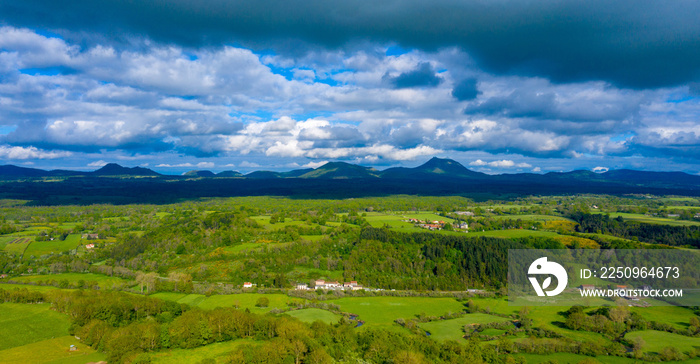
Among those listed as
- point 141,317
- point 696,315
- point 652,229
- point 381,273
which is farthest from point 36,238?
point 652,229

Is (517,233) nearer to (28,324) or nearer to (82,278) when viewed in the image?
(28,324)

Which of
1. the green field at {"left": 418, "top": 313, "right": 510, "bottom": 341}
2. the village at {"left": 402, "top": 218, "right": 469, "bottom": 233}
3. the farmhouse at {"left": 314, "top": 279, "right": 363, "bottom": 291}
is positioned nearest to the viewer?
the green field at {"left": 418, "top": 313, "right": 510, "bottom": 341}

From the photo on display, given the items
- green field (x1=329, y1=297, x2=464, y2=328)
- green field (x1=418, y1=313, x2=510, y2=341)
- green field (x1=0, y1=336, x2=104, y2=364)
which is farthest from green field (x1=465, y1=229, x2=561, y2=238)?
green field (x1=0, y1=336, x2=104, y2=364)

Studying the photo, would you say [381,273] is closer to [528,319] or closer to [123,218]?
[528,319]

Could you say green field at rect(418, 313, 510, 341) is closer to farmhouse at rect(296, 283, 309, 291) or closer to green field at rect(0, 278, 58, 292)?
farmhouse at rect(296, 283, 309, 291)

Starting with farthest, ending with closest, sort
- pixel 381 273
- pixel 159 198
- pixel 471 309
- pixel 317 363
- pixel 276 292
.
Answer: pixel 159 198 → pixel 381 273 → pixel 276 292 → pixel 471 309 → pixel 317 363

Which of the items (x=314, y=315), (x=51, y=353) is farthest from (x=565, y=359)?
(x=51, y=353)
